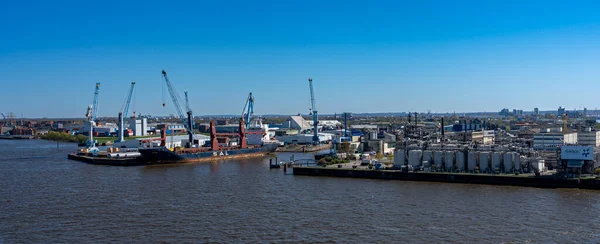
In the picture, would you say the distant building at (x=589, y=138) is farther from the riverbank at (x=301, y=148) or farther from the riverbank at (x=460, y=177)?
the riverbank at (x=301, y=148)

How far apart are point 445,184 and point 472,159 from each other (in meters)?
1.97

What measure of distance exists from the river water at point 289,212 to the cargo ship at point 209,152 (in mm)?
8396

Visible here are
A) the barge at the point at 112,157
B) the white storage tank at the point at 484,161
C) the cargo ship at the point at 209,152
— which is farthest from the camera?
the barge at the point at 112,157

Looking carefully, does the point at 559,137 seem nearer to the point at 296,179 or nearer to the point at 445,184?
the point at 445,184

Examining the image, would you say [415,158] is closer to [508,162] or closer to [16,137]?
[508,162]

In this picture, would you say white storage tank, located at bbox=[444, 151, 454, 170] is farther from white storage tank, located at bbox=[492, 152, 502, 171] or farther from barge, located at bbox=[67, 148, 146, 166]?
barge, located at bbox=[67, 148, 146, 166]

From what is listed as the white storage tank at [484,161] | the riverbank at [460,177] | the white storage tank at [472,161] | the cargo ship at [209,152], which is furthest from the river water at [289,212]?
the cargo ship at [209,152]

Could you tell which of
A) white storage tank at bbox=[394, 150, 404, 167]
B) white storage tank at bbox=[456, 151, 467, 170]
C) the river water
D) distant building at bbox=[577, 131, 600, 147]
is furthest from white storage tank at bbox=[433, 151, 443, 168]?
distant building at bbox=[577, 131, 600, 147]

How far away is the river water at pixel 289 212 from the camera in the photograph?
40.1ft

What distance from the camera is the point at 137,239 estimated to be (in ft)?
39.5

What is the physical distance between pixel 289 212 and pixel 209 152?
1905 centimetres

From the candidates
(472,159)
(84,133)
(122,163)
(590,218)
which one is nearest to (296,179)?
(472,159)

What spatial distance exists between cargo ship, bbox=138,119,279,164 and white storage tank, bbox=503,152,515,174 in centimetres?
1824

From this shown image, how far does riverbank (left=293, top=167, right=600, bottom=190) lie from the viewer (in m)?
17.9
